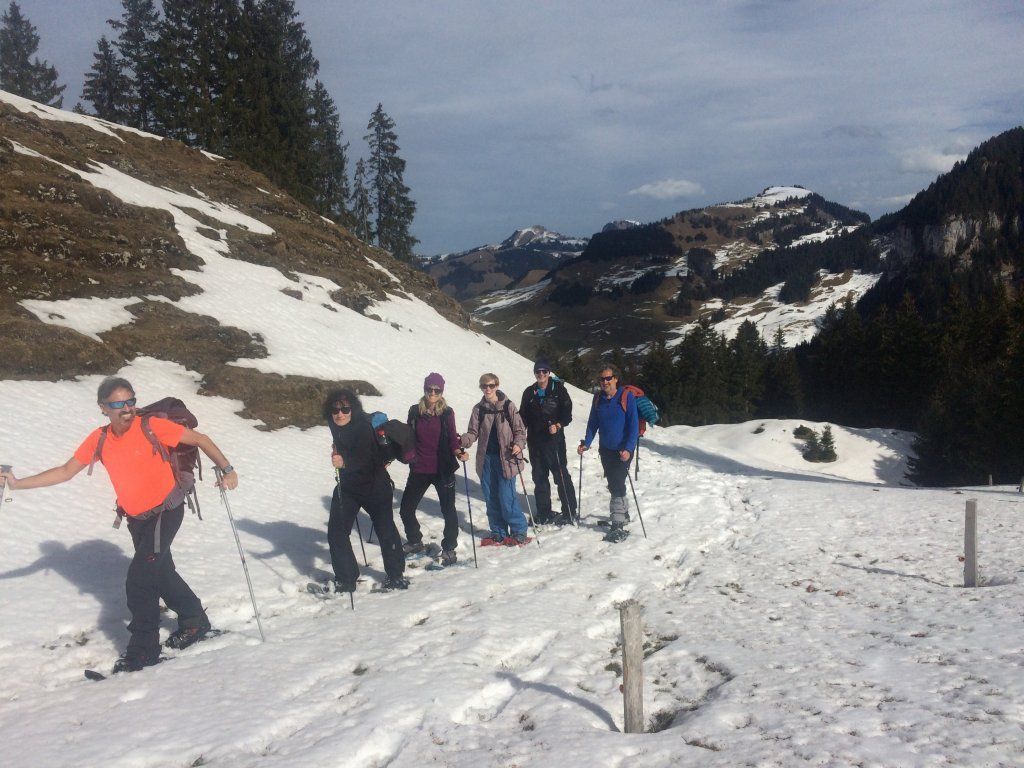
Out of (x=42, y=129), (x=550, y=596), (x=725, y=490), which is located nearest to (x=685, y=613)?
(x=550, y=596)

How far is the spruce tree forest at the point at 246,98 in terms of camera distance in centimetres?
4866

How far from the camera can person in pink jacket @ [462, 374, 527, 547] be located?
9.83 meters

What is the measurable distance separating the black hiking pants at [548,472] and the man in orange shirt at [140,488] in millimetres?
5811

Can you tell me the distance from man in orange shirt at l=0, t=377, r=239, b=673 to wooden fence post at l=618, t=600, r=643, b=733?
404 centimetres

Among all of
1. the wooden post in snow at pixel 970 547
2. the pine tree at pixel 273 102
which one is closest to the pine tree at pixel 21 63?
the pine tree at pixel 273 102

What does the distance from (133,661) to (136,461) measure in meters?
1.88

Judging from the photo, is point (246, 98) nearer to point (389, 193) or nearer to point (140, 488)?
point (389, 193)

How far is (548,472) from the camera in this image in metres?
11.3

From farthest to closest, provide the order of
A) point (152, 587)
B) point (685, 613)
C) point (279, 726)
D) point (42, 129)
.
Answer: point (42, 129) → point (685, 613) → point (152, 587) → point (279, 726)

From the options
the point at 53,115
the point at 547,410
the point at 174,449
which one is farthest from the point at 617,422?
the point at 53,115

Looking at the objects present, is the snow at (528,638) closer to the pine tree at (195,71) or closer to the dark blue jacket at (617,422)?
the dark blue jacket at (617,422)

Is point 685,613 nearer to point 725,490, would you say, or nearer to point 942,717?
point 942,717

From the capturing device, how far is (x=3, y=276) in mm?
16547

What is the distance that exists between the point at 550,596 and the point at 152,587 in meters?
4.42
